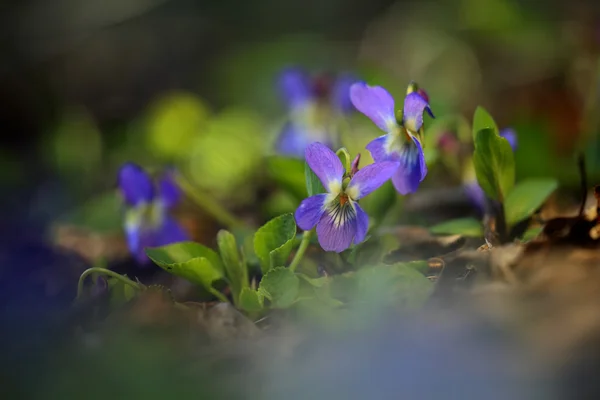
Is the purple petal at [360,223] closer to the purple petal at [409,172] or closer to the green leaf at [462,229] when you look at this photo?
the purple petal at [409,172]

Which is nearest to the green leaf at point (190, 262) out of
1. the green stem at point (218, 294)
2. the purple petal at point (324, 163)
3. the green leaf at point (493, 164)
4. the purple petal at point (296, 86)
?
the green stem at point (218, 294)

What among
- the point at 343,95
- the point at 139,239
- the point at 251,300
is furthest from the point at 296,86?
the point at 251,300

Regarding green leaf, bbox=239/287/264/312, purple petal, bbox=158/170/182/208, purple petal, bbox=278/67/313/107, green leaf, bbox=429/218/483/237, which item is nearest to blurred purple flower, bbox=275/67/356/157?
purple petal, bbox=278/67/313/107

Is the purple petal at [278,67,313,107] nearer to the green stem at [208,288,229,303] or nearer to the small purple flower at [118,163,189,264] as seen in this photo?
the small purple flower at [118,163,189,264]

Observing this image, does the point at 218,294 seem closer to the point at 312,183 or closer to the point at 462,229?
the point at 312,183

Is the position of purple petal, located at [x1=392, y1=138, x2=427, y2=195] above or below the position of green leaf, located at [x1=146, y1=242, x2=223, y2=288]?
above

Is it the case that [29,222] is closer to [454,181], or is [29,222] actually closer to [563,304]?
[454,181]

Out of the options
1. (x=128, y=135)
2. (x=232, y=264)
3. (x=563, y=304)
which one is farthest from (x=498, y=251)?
(x=128, y=135)
